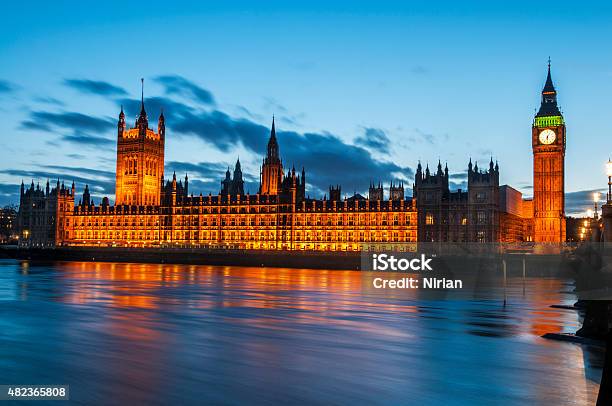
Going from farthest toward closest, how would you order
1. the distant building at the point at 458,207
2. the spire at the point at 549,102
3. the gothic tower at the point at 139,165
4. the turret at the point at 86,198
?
1. the gothic tower at the point at 139,165
2. the turret at the point at 86,198
3. the spire at the point at 549,102
4. the distant building at the point at 458,207

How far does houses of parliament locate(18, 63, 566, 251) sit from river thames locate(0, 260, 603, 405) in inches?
2923

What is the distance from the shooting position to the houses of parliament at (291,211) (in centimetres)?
11212

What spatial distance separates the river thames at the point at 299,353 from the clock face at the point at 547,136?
83752 mm

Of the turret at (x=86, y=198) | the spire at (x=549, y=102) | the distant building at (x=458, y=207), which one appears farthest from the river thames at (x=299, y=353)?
the turret at (x=86, y=198)

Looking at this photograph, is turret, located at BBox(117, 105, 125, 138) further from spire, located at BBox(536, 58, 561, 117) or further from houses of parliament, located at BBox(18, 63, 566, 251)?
spire, located at BBox(536, 58, 561, 117)

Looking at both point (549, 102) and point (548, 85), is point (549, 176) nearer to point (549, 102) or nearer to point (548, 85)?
point (549, 102)

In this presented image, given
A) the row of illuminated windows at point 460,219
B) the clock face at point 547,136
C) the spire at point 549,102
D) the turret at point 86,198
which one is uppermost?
the spire at point 549,102

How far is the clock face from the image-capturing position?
11625 centimetres

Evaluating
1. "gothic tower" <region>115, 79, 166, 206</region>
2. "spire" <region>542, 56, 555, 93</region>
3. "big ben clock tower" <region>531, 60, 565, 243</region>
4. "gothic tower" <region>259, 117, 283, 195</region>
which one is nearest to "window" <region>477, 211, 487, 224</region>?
"big ben clock tower" <region>531, 60, 565, 243</region>

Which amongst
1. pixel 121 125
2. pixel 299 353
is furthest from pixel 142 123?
pixel 299 353

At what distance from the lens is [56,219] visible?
486 ft

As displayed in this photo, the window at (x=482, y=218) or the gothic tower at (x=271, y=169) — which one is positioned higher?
the gothic tower at (x=271, y=169)

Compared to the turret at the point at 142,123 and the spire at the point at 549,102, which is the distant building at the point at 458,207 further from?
the turret at the point at 142,123

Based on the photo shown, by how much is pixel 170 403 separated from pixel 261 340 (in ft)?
30.7
